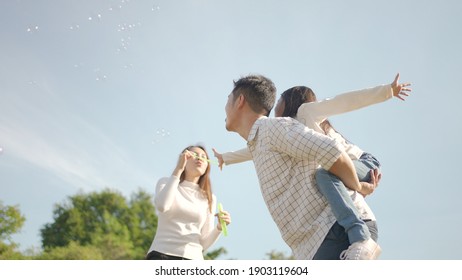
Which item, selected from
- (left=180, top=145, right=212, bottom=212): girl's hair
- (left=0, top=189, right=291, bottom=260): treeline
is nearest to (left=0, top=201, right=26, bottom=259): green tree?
(left=0, top=189, right=291, bottom=260): treeline

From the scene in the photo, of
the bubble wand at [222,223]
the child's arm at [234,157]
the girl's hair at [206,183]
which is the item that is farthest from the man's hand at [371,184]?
the girl's hair at [206,183]

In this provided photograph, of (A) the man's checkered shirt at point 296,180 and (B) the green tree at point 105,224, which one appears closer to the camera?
(A) the man's checkered shirt at point 296,180

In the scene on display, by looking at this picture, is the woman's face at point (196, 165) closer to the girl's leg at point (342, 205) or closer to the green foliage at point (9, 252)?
the girl's leg at point (342, 205)

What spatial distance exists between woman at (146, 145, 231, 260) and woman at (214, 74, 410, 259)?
353 mm

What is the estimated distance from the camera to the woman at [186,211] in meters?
4.61

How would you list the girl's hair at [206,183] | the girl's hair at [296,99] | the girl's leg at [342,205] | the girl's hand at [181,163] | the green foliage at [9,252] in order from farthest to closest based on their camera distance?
the green foliage at [9,252]
the girl's hair at [206,183]
the girl's hand at [181,163]
the girl's hair at [296,99]
the girl's leg at [342,205]

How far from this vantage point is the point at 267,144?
3139 mm

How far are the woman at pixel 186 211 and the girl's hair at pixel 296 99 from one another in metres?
1.16

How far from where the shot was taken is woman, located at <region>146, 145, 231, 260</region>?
461 centimetres

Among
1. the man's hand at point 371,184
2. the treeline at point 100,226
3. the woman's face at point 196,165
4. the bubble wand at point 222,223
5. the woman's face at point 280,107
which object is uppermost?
the treeline at point 100,226

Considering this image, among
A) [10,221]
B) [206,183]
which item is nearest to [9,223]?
[10,221]

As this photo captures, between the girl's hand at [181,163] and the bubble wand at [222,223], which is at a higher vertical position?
the girl's hand at [181,163]

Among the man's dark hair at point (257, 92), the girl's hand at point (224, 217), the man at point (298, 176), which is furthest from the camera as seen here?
the girl's hand at point (224, 217)

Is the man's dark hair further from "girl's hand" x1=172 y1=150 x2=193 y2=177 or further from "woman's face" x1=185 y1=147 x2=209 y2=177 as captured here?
"woman's face" x1=185 y1=147 x2=209 y2=177
